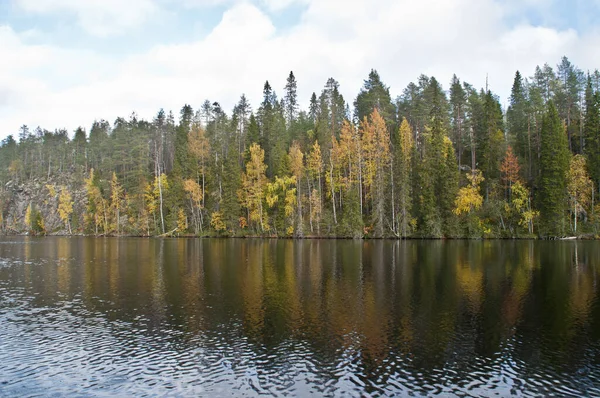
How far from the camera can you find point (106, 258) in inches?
2131

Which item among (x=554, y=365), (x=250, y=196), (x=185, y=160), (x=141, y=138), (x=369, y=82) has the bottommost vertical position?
(x=554, y=365)

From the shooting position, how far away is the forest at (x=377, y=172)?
8019cm

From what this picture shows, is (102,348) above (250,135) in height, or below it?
below

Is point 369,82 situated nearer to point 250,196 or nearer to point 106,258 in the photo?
point 250,196

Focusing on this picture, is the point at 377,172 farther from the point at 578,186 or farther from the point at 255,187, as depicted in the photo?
the point at 578,186

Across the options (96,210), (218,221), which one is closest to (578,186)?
(218,221)

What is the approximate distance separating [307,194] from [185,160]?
34123mm

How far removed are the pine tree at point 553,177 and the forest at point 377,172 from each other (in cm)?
24

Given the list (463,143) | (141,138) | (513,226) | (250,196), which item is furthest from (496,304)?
(141,138)

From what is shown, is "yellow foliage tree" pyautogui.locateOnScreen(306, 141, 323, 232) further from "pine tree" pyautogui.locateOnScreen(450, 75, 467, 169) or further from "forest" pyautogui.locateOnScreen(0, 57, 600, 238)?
"pine tree" pyautogui.locateOnScreen(450, 75, 467, 169)

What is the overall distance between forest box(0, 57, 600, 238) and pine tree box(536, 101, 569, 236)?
240mm

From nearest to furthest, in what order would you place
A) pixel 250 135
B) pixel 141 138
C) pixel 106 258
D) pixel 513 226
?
pixel 106 258 → pixel 513 226 → pixel 250 135 → pixel 141 138

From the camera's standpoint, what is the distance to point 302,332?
21.5m

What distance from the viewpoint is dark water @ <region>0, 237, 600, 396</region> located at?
15562mm
